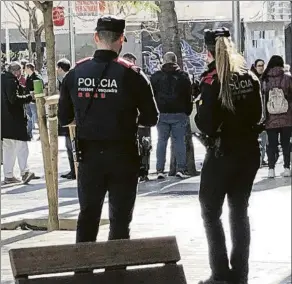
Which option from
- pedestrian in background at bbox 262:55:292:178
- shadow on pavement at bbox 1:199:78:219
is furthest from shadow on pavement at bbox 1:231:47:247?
pedestrian in background at bbox 262:55:292:178

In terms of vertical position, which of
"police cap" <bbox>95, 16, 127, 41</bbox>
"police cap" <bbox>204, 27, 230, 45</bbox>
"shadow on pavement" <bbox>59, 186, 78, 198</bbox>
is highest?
"police cap" <bbox>95, 16, 127, 41</bbox>

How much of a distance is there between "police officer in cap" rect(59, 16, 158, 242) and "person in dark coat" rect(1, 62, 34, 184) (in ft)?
19.9

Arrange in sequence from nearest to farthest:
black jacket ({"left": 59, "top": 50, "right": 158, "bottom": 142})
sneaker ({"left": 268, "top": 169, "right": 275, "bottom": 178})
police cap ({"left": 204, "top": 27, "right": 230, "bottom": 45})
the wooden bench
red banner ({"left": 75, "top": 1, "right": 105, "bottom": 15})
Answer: the wooden bench
black jacket ({"left": 59, "top": 50, "right": 158, "bottom": 142})
police cap ({"left": 204, "top": 27, "right": 230, "bottom": 45})
sneaker ({"left": 268, "top": 169, "right": 275, "bottom": 178})
red banner ({"left": 75, "top": 1, "right": 105, "bottom": 15})

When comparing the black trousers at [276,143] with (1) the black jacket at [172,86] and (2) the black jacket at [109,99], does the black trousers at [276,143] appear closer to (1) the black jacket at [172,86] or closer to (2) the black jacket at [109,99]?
(1) the black jacket at [172,86]

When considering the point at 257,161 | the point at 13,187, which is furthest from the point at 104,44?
the point at 13,187

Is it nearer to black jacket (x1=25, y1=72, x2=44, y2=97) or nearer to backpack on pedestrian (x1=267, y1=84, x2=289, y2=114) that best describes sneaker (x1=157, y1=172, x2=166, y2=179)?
backpack on pedestrian (x1=267, y1=84, x2=289, y2=114)

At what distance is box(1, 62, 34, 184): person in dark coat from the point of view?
11.2 metres

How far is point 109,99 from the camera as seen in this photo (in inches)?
190

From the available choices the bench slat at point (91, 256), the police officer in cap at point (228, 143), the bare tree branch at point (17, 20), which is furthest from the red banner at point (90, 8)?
the bench slat at point (91, 256)

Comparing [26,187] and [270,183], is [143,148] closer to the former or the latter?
[270,183]

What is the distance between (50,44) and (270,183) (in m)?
3.80

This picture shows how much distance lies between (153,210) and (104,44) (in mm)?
4311

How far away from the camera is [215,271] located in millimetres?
5520

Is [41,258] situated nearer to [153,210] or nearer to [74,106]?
[74,106]
